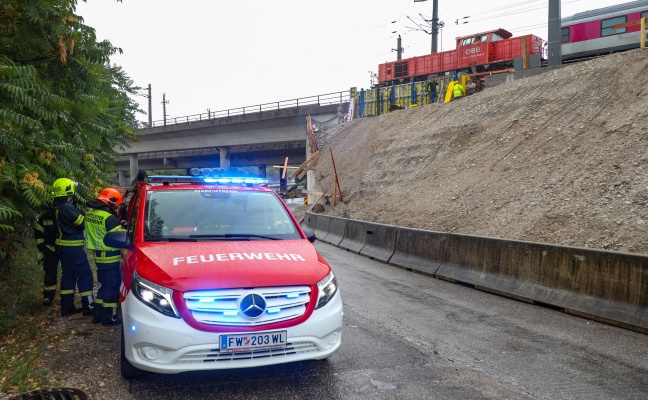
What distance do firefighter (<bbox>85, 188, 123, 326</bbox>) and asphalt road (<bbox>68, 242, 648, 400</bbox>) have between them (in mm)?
520

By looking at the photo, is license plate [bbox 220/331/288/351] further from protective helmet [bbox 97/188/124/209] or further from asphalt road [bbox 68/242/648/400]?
protective helmet [bbox 97/188/124/209]

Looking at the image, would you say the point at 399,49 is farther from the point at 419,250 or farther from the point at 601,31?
the point at 419,250

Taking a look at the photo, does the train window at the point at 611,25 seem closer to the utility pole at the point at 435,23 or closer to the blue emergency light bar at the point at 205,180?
the utility pole at the point at 435,23

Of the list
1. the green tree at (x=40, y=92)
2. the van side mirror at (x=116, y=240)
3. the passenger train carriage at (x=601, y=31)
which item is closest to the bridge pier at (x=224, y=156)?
the passenger train carriage at (x=601, y=31)

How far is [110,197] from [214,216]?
1.89m

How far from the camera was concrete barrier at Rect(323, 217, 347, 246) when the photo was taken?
16.7 metres

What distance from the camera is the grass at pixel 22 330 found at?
187 inches

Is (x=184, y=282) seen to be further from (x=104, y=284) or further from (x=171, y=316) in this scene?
(x=104, y=284)

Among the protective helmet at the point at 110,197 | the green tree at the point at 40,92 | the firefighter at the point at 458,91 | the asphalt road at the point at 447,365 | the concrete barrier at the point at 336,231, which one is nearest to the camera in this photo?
the asphalt road at the point at 447,365

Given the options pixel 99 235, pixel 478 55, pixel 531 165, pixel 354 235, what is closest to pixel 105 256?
pixel 99 235

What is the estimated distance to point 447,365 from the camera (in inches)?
203

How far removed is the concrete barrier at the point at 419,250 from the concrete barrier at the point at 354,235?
2.25m

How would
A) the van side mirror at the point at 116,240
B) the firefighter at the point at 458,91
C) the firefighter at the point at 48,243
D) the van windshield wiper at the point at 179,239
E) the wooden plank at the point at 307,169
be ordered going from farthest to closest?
→ the wooden plank at the point at 307,169
the firefighter at the point at 458,91
the firefighter at the point at 48,243
the van side mirror at the point at 116,240
the van windshield wiper at the point at 179,239

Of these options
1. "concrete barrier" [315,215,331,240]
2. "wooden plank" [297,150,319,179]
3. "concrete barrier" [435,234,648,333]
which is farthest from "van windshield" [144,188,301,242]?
"wooden plank" [297,150,319,179]
